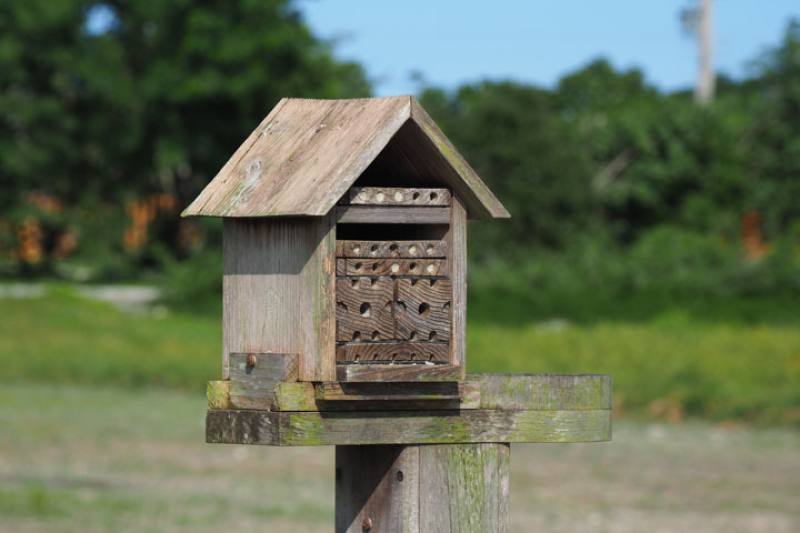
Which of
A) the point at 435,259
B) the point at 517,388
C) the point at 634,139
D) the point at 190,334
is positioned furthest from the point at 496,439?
the point at 634,139

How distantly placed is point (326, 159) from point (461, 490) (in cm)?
84

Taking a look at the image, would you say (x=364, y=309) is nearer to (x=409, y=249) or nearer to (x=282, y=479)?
(x=409, y=249)

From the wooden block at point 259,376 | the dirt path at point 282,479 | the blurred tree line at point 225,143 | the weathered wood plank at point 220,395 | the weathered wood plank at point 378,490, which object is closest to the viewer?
the weathered wood plank at point 378,490

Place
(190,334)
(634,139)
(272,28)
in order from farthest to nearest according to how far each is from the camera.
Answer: (634,139), (272,28), (190,334)

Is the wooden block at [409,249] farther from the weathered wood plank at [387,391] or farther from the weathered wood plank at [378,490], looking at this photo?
the weathered wood plank at [378,490]

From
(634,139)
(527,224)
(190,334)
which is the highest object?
(634,139)

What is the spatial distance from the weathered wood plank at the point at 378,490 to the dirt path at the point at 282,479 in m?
6.90

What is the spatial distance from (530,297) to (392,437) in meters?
24.0

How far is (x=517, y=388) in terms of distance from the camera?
12.3ft

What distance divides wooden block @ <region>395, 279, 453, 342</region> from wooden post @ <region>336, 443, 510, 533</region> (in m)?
0.37

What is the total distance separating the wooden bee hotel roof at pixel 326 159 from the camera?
3.62m

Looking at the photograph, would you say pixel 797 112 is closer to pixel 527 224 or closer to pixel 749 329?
pixel 527 224

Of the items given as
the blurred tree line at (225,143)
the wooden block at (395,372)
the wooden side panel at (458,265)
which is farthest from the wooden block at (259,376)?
the blurred tree line at (225,143)

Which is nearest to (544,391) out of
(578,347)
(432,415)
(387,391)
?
(432,415)
